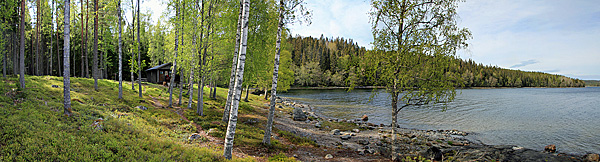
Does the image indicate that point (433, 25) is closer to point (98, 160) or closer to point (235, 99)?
point (235, 99)

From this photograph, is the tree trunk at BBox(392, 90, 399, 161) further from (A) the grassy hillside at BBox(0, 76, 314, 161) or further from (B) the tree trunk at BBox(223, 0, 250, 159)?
(B) the tree trunk at BBox(223, 0, 250, 159)

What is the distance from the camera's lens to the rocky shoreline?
480 inches

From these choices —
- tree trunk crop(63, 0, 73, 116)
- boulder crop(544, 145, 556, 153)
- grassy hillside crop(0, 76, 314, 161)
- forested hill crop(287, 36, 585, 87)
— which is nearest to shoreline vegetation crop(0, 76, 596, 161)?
grassy hillside crop(0, 76, 314, 161)

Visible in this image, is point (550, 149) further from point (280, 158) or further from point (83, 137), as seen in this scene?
point (83, 137)

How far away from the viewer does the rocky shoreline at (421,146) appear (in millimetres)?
12180

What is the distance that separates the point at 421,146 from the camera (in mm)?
15359

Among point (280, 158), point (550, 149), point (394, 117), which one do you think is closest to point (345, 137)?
point (394, 117)

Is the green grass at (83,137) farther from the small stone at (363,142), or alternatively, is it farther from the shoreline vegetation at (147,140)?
the small stone at (363,142)

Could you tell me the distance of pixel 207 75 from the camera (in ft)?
53.7

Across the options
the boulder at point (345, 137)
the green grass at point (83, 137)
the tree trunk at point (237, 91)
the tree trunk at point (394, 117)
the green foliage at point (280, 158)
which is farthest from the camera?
the boulder at point (345, 137)

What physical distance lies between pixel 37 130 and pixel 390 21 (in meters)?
13.6

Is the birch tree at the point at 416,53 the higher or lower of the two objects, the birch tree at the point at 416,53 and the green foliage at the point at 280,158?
the higher

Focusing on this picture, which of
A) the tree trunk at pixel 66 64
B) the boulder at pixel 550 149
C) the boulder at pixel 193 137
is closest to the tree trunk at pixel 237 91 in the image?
the boulder at pixel 193 137

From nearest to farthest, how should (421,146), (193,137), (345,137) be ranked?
(193,137), (421,146), (345,137)
